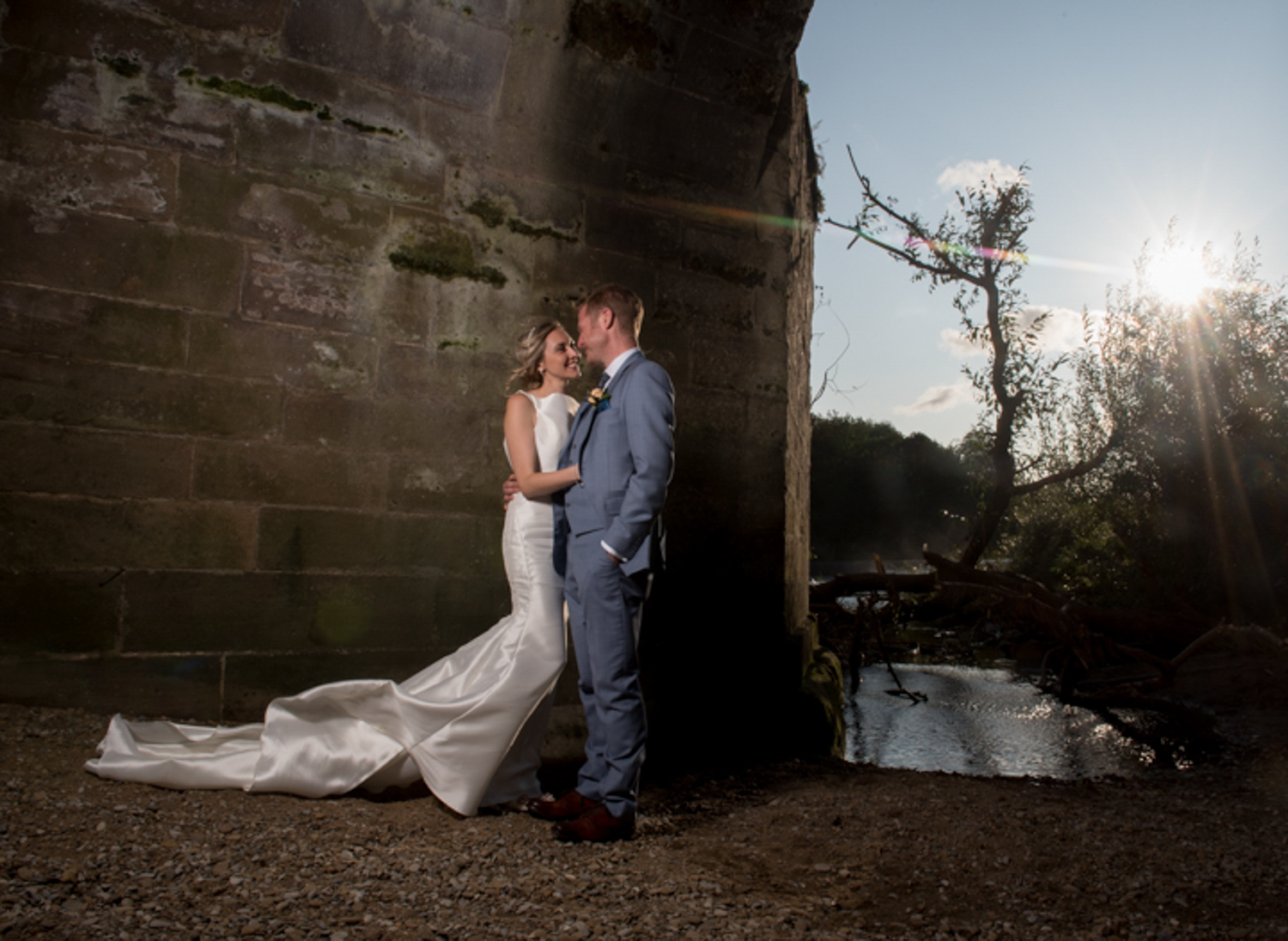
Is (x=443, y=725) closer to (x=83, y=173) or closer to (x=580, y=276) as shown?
(x=580, y=276)

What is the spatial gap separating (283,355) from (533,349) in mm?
1147

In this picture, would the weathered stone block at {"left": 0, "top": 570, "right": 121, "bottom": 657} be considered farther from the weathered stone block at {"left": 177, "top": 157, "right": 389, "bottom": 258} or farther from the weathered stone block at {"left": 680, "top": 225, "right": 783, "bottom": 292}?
the weathered stone block at {"left": 680, "top": 225, "right": 783, "bottom": 292}

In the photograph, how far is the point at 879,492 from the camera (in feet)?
161

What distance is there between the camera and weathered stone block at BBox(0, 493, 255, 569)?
3.15 metres

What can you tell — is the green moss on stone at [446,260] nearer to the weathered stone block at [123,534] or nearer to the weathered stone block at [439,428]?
the weathered stone block at [439,428]

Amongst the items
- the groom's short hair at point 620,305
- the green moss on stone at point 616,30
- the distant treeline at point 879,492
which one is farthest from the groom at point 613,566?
the distant treeline at point 879,492

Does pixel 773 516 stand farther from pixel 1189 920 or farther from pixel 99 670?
pixel 99 670

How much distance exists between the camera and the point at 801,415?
556 cm

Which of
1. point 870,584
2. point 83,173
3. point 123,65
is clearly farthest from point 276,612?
point 870,584

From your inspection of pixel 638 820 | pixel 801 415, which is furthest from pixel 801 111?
pixel 638 820

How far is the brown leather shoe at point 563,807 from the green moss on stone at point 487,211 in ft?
8.66

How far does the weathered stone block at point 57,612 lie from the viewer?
311 cm

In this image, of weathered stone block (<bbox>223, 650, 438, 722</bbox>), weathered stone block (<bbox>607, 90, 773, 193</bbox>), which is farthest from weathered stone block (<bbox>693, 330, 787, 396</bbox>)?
weathered stone block (<bbox>223, 650, 438, 722</bbox>)

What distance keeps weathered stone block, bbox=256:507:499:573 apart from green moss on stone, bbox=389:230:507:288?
1.17 metres
